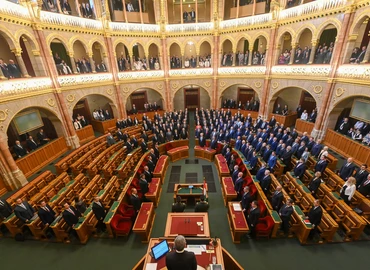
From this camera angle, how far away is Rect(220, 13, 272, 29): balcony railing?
14.5 m

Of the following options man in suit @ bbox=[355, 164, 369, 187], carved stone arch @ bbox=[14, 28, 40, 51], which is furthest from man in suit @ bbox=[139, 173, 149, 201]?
carved stone arch @ bbox=[14, 28, 40, 51]

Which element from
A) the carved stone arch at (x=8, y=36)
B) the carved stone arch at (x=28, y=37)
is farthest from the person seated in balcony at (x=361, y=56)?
the carved stone arch at (x=8, y=36)

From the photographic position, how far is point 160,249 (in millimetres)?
4684

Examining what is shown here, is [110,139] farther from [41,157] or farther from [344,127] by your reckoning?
[344,127]

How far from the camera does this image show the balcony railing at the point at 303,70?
1196 centimetres

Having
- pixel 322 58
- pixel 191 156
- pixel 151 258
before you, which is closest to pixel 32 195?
pixel 151 258

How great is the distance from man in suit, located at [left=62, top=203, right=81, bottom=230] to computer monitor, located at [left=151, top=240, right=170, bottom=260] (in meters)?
3.59

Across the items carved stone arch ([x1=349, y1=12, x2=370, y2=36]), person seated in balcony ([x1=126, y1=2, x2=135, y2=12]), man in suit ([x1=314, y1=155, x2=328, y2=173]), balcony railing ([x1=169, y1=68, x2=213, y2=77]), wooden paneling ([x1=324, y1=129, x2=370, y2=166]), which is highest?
→ person seated in balcony ([x1=126, y1=2, x2=135, y2=12])

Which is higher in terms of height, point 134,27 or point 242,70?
point 134,27

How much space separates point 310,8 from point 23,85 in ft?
58.0

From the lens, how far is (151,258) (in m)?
4.69

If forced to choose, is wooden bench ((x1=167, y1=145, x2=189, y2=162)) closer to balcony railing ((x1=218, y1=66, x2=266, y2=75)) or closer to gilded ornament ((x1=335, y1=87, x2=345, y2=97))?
balcony railing ((x1=218, y1=66, x2=266, y2=75))

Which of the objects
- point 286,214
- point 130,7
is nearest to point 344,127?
point 286,214

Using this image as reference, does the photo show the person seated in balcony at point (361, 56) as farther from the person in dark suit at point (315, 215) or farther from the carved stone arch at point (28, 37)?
the carved stone arch at point (28, 37)
